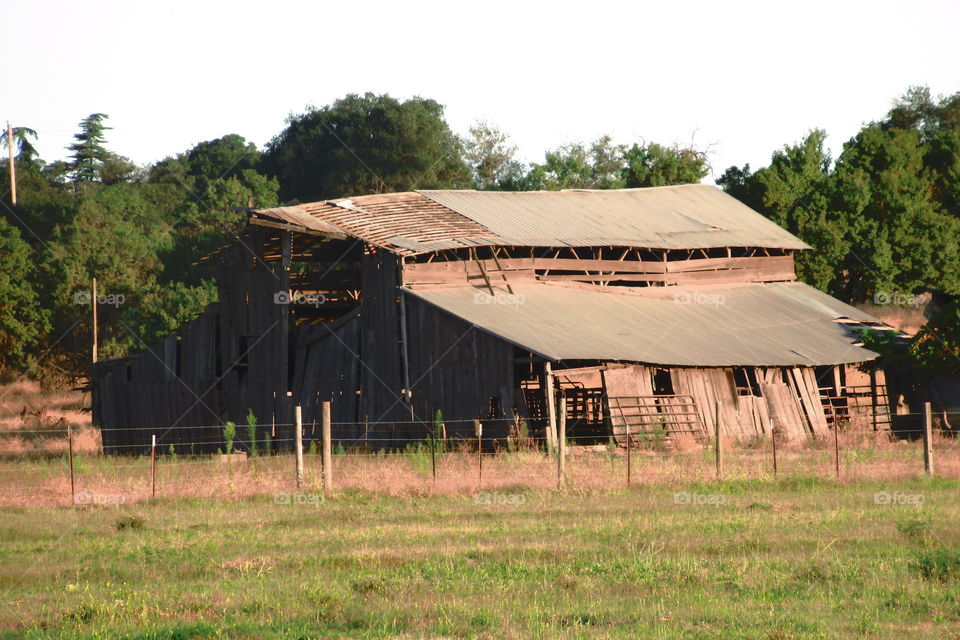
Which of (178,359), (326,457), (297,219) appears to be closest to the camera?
(326,457)

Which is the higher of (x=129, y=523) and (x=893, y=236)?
(x=893, y=236)

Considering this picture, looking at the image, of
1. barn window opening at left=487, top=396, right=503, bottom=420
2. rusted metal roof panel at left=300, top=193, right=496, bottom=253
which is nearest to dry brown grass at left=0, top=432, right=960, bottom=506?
barn window opening at left=487, top=396, right=503, bottom=420

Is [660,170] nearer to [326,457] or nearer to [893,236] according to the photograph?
[893,236]

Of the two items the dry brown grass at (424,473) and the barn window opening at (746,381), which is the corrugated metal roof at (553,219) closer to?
the barn window opening at (746,381)

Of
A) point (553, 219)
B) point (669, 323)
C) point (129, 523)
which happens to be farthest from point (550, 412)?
point (553, 219)

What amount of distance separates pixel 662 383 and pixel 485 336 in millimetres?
5723

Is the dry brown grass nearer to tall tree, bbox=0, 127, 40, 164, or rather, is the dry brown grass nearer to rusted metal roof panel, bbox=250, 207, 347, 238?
rusted metal roof panel, bbox=250, 207, 347, 238

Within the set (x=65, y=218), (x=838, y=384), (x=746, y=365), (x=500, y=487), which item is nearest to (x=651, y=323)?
(x=746, y=365)

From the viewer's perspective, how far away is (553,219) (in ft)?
136

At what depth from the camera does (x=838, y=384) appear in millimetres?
37844

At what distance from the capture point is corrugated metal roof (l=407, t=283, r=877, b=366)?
104 ft

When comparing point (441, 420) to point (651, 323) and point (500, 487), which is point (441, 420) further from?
point (500, 487)

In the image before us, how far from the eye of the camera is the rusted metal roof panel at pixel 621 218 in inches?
1551

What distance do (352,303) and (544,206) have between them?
27.9 feet
